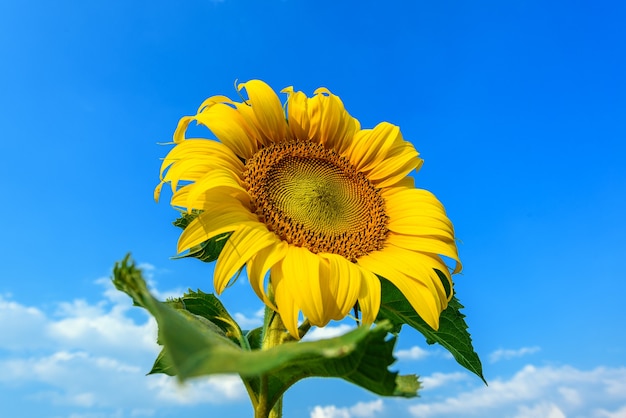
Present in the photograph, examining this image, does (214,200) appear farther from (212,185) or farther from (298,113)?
(298,113)

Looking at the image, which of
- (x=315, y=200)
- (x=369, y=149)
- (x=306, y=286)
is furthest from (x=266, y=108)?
(x=306, y=286)

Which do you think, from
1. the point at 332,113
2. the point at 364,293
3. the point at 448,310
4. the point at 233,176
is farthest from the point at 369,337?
the point at 332,113

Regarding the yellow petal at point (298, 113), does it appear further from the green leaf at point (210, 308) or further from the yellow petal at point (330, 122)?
the green leaf at point (210, 308)

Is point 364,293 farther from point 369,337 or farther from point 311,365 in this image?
point 369,337

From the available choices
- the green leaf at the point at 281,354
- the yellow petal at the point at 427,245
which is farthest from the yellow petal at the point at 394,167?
the green leaf at the point at 281,354

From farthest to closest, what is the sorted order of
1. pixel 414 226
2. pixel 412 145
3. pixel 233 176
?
1. pixel 412 145
2. pixel 414 226
3. pixel 233 176

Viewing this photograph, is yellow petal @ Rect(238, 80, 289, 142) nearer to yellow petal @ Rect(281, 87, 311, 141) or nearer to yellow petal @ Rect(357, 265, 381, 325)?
yellow petal @ Rect(281, 87, 311, 141)
